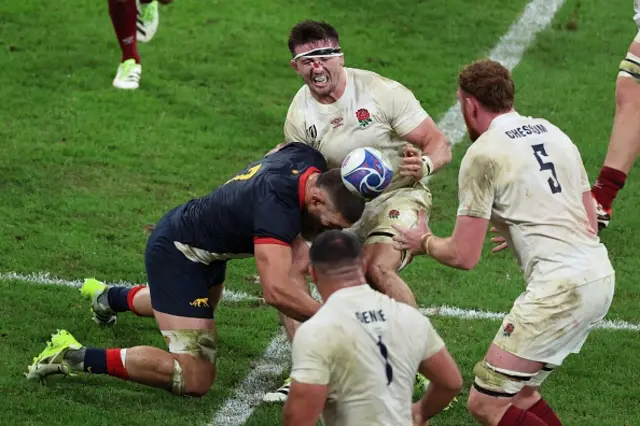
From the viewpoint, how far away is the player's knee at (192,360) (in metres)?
7.68

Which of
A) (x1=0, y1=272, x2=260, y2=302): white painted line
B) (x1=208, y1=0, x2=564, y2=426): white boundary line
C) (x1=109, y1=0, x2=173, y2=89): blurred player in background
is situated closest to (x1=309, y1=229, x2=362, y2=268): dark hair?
(x1=0, y1=272, x2=260, y2=302): white painted line

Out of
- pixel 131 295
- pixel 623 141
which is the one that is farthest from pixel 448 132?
pixel 131 295

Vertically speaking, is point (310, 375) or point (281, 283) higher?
point (310, 375)

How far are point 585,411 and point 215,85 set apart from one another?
284 inches

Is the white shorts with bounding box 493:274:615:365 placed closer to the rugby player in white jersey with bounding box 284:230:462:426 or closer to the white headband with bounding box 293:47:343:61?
the rugby player in white jersey with bounding box 284:230:462:426

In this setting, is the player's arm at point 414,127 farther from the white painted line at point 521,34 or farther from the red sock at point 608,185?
the white painted line at point 521,34

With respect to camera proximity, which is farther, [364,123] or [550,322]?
[364,123]

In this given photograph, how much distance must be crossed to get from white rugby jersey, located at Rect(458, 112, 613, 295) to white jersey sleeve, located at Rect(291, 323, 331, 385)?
147 cm

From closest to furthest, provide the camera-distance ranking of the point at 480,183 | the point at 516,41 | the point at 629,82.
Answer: the point at 480,183
the point at 629,82
the point at 516,41

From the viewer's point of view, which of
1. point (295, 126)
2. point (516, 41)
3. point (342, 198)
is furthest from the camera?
point (516, 41)

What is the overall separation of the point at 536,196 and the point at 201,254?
2.21 meters

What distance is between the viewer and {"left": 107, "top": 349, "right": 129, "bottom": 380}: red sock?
772 centimetres

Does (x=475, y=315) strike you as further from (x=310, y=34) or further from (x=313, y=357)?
(x=313, y=357)

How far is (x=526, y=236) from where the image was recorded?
6.66 meters
